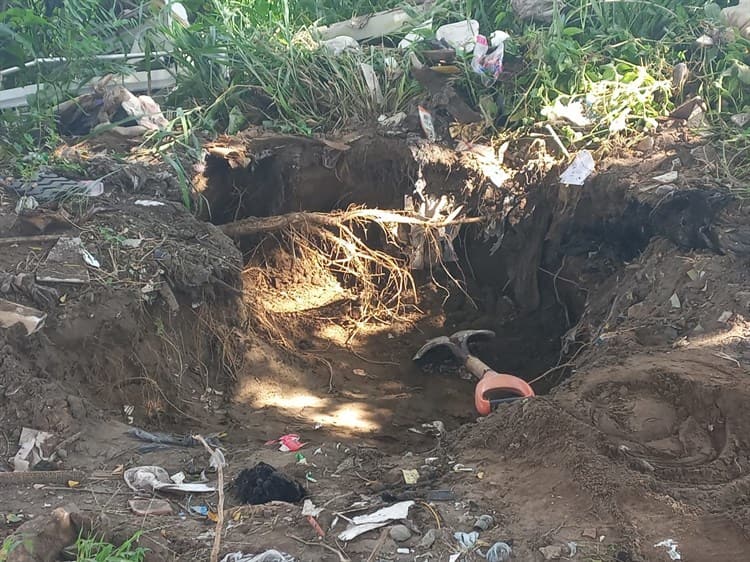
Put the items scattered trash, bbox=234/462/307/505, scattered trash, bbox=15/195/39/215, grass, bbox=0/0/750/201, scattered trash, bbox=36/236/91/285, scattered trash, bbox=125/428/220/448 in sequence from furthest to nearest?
grass, bbox=0/0/750/201, scattered trash, bbox=15/195/39/215, scattered trash, bbox=36/236/91/285, scattered trash, bbox=125/428/220/448, scattered trash, bbox=234/462/307/505

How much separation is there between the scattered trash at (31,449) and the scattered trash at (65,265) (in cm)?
81

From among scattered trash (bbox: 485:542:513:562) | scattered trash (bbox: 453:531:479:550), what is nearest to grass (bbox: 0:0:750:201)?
scattered trash (bbox: 453:531:479:550)

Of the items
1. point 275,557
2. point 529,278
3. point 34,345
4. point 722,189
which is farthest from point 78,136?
point 722,189

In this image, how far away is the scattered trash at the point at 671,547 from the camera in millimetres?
1863

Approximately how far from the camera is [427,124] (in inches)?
176

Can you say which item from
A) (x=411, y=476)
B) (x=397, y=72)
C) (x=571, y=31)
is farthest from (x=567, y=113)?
(x=411, y=476)

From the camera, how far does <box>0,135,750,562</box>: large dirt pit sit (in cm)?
212

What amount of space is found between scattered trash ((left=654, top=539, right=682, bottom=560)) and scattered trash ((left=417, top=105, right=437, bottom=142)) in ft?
10.1

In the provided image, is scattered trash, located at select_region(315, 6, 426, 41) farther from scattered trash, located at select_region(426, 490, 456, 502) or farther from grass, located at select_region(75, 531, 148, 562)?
grass, located at select_region(75, 531, 148, 562)

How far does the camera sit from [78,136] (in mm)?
4480

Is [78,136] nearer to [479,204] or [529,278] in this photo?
[479,204]

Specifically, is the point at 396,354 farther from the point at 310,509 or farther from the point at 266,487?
the point at 310,509

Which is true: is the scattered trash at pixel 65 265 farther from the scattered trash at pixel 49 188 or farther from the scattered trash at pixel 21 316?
the scattered trash at pixel 49 188

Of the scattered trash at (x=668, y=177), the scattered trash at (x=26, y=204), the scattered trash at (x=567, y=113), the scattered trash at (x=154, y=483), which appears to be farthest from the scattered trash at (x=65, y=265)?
the scattered trash at (x=668, y=177)
